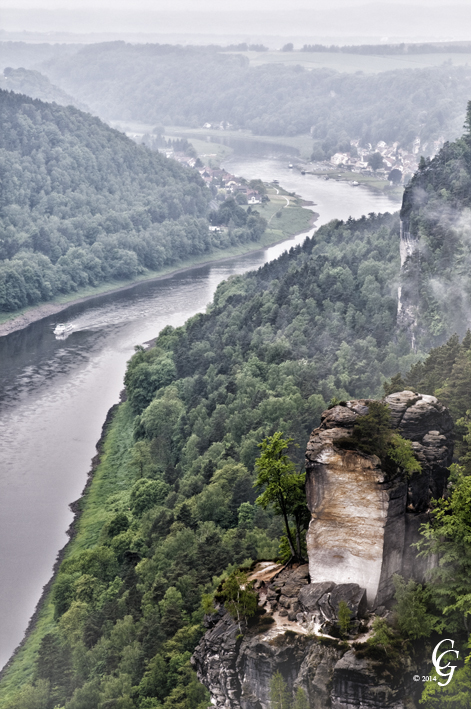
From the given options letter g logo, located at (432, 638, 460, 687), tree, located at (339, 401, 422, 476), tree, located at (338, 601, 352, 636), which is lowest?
letter g logo, located at (432, 638, 460, 687)

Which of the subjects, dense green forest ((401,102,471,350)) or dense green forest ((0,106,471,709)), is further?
dense green forest ((401,102,471,350))

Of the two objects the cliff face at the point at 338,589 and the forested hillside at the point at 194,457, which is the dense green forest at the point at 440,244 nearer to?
the forested hillside at the point at 194,457

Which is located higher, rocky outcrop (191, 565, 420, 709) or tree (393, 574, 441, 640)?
tree (393, 574, 441, 640)

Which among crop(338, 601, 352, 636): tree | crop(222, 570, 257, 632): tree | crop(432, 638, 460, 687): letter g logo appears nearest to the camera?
crop(432, 638, 460, 687): letter g logo

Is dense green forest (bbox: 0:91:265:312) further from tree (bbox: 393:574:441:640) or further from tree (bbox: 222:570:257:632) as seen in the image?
tree (bbox: 393:574:441:640)

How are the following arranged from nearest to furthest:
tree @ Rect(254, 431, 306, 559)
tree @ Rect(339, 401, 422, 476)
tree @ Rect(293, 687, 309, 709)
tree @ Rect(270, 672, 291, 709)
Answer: tree @ Rect(293, 687, 309, 709) < tree @ Rect(270, 672, 291, 709) < tree @ Rect(339, 401, 422, 476) < tree @ Rect(254, 431, 306, 559)

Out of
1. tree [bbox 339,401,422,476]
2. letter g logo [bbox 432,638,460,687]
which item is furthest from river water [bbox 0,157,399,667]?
letter g logo [bbox 432,638,460,687]

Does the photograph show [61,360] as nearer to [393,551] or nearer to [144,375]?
[144,375]

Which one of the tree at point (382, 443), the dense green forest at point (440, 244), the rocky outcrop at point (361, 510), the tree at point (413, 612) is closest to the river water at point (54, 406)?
the rocky outcrop at point (361, 510)
